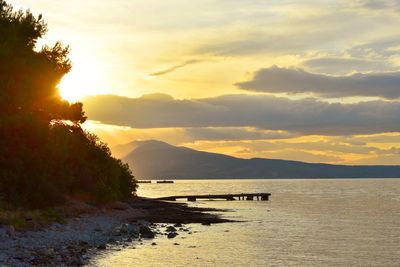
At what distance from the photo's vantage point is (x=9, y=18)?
188 ft

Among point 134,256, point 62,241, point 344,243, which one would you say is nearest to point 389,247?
point 344,243

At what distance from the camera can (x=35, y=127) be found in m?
49.7

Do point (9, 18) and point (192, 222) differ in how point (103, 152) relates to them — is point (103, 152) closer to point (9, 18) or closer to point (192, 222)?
point (192, 222)

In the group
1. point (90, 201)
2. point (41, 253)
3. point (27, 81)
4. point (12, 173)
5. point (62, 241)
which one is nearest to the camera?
point (41, 253)

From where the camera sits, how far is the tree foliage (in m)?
46.6

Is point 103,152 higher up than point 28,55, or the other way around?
point 28,55

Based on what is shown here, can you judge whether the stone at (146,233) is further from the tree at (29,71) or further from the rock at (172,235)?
the tree at (29,71)

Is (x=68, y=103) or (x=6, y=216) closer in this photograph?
(x=6, y=216)

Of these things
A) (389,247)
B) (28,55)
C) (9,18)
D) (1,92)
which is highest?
(9,18)

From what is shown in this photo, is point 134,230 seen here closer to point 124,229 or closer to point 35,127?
point 124,229

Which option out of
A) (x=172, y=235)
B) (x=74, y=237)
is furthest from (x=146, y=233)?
(x=74, y=237)

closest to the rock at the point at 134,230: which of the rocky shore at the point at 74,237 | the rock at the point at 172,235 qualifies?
the rocky shore at the point at 74,237

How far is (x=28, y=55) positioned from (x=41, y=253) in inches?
1247

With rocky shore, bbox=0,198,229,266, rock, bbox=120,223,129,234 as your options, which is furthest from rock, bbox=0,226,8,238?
rock, bbox=120,223,129,234
